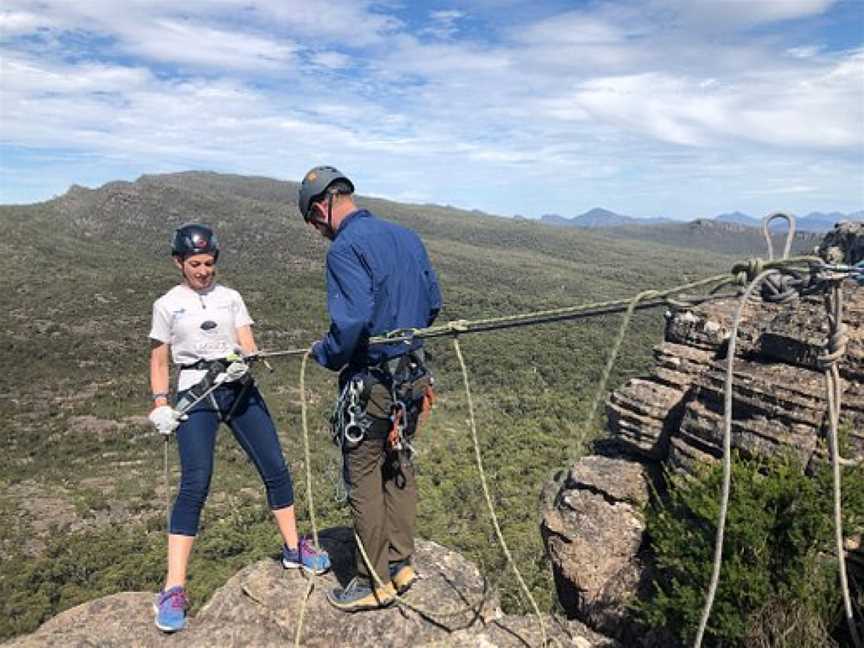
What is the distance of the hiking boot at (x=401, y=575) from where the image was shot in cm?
493

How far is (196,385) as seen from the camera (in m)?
4.58

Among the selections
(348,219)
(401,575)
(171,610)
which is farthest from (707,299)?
(171,610)

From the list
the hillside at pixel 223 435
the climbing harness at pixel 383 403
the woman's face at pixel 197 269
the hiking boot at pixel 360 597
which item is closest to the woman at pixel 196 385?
the woman's face at pixel 197 269

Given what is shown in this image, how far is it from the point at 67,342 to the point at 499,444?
112 feet

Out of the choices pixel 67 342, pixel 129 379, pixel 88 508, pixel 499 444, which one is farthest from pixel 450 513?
pixel 67 342

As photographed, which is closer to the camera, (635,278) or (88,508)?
(88,508)

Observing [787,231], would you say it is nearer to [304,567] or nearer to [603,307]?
[603,307]

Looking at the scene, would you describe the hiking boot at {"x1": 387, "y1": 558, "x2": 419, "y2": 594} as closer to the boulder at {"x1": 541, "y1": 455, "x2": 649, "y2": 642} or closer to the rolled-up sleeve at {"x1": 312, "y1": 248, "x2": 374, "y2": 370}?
the rolled-up sleeve at {"x1": 312, "y1": 248, "x2": 374, "y2": 370}

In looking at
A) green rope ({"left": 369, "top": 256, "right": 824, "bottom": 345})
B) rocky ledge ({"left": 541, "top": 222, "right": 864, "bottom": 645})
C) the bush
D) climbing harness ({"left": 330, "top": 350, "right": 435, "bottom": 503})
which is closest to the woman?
climbing harness ({"left": 330, "top": 350, "right": 435, "bottom": 503})

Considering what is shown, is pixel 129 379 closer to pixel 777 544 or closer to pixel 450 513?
pixel 450 513

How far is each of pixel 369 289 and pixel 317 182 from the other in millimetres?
874

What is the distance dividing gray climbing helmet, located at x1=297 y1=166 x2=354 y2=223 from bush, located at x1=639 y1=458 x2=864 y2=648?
4168mm

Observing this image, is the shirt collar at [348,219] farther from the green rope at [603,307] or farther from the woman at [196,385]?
the woman at [196,385]

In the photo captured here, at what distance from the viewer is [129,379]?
42281 mm
